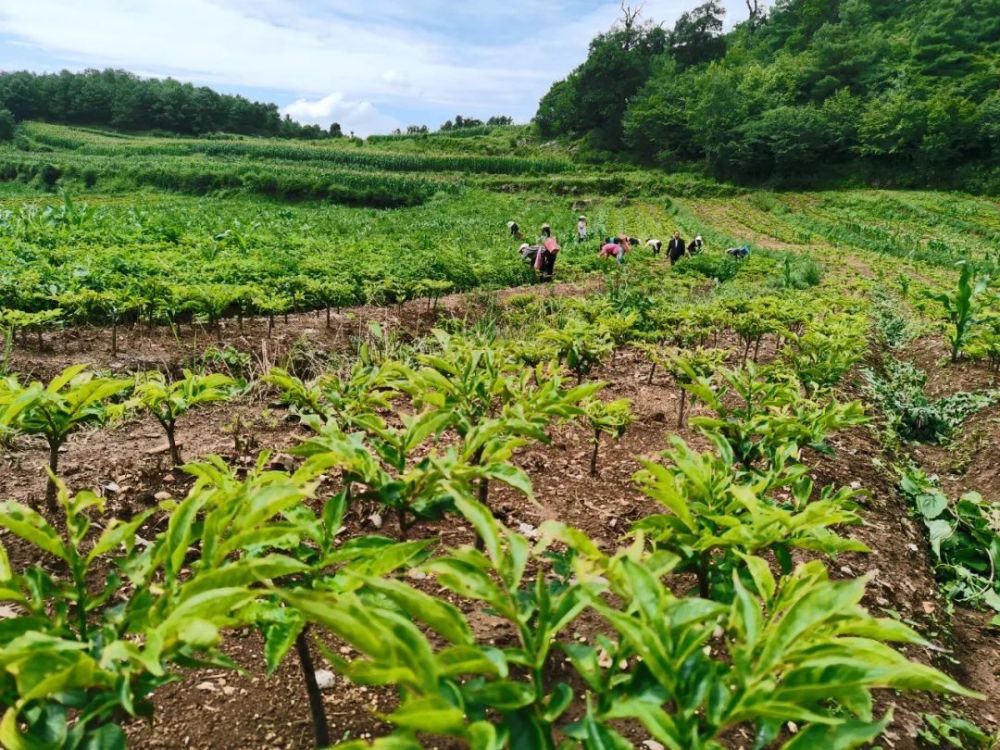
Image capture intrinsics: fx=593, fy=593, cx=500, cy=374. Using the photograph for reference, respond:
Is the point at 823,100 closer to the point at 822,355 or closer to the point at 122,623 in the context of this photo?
the point at 822,355

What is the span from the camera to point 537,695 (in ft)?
3.24

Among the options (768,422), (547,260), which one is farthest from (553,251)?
(768,422)

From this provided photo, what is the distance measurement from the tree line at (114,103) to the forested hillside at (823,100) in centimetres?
4698

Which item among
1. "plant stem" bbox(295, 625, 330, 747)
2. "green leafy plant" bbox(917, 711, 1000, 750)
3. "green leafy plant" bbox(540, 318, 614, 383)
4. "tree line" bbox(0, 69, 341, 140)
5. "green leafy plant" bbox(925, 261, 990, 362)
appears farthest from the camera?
"tree line" bbox(0, 69, 341, 140)

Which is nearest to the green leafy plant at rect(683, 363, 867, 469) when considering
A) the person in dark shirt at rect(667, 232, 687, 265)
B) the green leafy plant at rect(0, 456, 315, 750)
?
the green leafy plant at rect(0, 456, 315, 750)

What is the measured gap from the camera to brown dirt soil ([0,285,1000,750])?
1.63 metres

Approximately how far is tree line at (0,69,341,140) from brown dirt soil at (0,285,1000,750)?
8927 cm

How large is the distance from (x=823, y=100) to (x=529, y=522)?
188 feet

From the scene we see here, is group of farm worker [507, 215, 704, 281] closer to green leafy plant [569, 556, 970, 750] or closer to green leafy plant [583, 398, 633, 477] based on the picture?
green leafy plant [583, 398, 633, 477]

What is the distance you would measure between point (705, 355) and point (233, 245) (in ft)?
37.8

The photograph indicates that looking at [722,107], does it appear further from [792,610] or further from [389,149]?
[792,610]

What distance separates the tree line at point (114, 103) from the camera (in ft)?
246

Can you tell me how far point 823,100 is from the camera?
48.2 meters

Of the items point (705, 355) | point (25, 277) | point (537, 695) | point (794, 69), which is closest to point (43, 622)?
point (537, 695)
